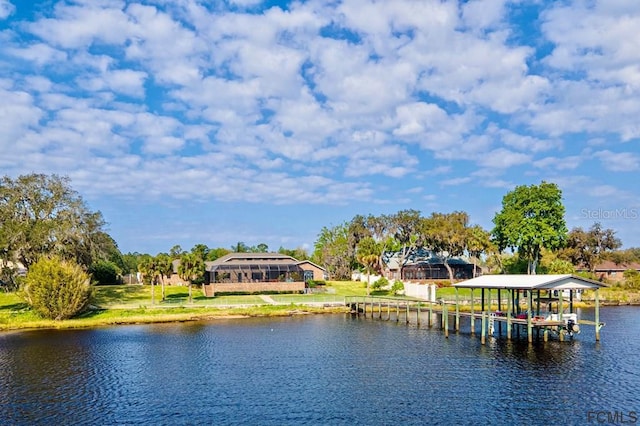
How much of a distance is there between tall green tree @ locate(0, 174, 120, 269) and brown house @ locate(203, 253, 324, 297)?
17491 millimetres

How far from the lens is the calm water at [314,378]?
2620 centimetres

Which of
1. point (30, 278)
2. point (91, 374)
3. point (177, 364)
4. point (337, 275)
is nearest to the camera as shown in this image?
point (91, 374)

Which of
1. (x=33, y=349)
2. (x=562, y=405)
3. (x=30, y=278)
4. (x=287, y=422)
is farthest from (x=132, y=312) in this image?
(x=562, y=405)

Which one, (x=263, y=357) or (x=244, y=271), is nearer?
(x=263, y=357)

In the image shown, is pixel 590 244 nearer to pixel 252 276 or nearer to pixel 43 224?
pixel 252 276

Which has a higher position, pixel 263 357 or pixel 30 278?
pixel 30 278

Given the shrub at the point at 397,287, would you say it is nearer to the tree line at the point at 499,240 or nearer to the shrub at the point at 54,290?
the tree line at the point at 499,240

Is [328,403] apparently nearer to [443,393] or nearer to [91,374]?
[443,393]

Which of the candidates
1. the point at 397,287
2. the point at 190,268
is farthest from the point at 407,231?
the point at 190,268

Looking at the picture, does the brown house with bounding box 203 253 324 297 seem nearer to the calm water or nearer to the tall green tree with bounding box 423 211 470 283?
the tall green tree with bounding box 423 211 470 283

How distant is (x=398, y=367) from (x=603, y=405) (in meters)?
12.6

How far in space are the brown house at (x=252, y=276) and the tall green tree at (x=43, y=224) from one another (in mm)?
17491

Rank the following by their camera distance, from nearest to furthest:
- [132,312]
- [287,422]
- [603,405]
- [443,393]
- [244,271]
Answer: [287,422]
[603,405]
[443,393]
[132,312]
[244,271]

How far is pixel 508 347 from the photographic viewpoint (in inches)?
1674
